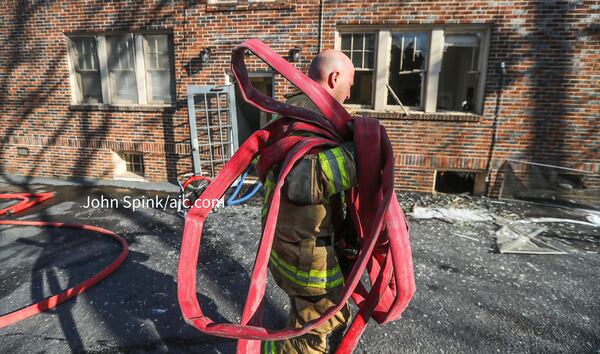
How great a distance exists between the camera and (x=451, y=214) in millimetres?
5543

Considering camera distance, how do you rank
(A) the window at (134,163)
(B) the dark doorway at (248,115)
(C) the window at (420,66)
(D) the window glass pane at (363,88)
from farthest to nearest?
(B) the dark doorway at (248,115) → (A) the window at (134,163) → (D) the window glass pane at (363,88) → (C) the window at (420,66)

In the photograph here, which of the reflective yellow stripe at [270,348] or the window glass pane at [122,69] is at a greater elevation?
the window glass pane at [122,69]

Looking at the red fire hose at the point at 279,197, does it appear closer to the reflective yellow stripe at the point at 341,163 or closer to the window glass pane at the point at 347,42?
the reflective yellow stripe at the point at 341,163

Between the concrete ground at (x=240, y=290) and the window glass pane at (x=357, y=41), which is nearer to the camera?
the concrete ground at (x=240, y=290)

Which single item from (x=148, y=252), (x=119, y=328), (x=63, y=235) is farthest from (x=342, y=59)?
(x=63, y=235)

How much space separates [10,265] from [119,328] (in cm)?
211

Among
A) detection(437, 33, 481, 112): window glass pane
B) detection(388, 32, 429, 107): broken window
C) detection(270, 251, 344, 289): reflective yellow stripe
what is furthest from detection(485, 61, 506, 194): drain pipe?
detection(270, 251, 344, 289): reflective yellow stripe

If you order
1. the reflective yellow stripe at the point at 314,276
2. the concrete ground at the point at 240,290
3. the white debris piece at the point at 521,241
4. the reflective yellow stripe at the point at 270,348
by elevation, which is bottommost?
the concrete ground at the point at 240,290

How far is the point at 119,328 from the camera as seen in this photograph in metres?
2.78

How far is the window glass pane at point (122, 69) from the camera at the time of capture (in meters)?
7.26

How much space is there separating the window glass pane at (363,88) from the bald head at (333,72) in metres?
5.25

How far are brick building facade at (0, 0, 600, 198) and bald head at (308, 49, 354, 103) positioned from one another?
16.4ft

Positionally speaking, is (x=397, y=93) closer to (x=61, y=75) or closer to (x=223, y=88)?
(x=223, y=88)

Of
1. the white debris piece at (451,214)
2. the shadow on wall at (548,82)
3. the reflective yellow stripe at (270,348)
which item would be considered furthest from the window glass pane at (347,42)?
the reflective yellow stripe at (270,348)
